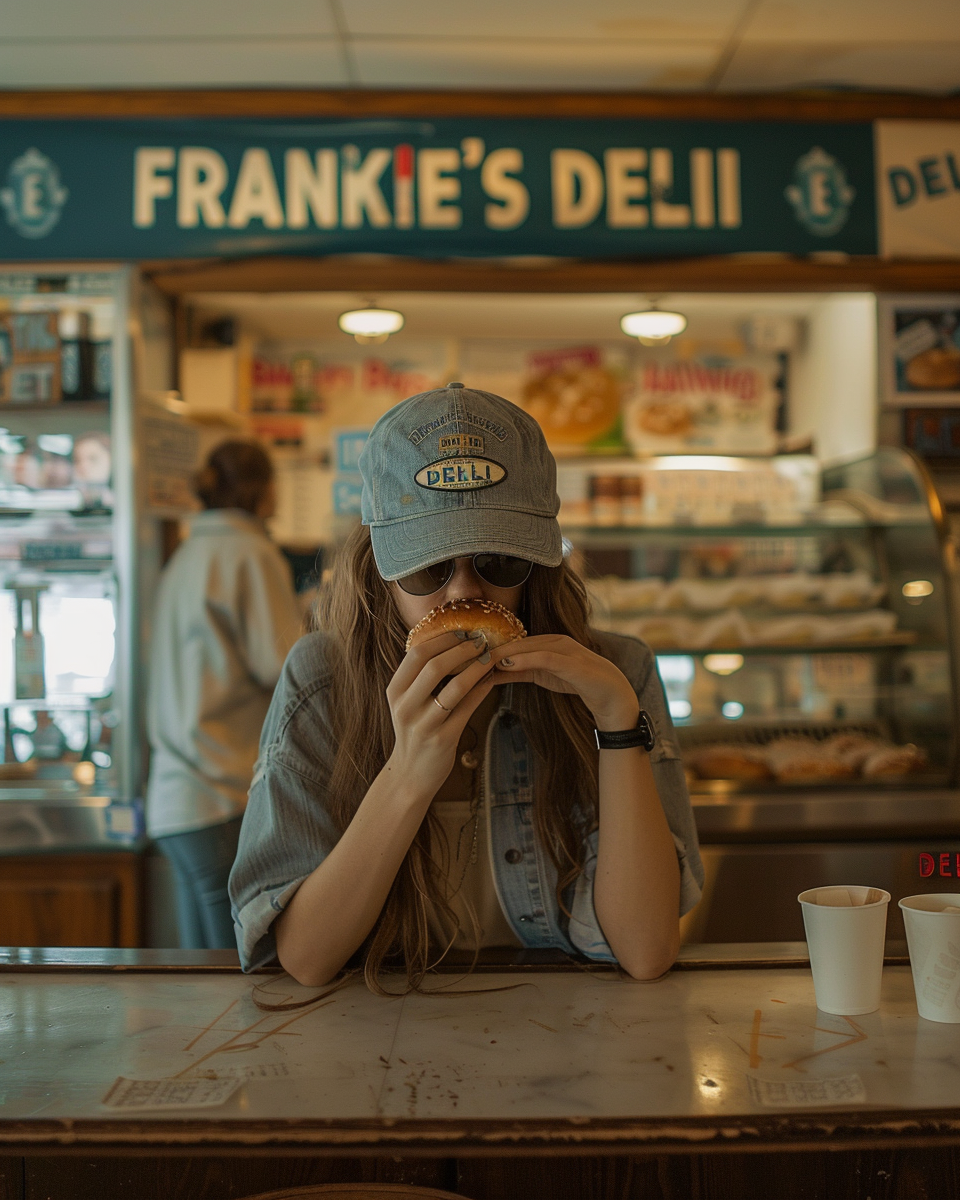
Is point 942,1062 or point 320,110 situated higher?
point 320,110

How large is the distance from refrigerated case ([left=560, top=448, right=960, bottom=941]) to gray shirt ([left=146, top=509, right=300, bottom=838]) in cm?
106

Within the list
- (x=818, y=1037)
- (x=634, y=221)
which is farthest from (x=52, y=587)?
(x=818, y=1037)

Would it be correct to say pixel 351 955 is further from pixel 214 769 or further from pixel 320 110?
pixel 320 110

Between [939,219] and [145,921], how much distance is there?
12.2ft

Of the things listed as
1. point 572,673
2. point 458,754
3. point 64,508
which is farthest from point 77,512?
point 572,673

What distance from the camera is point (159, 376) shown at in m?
3.78

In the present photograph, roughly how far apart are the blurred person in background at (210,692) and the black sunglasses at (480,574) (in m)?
1.69

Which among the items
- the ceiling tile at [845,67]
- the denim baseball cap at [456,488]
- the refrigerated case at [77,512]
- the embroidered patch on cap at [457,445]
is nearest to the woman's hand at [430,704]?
the denim baseball cap at [456,488]

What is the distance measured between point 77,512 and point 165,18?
163cm

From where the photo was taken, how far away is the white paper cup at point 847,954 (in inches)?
46.4

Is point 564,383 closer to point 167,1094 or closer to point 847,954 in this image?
point 847,954

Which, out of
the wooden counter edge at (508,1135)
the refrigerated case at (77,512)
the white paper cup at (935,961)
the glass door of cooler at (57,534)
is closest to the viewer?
the wooden counter edge at (508,1135)

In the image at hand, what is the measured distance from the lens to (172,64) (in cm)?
336

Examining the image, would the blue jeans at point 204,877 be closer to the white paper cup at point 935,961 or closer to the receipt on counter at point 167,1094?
the receipt on counter at point 167,1094
